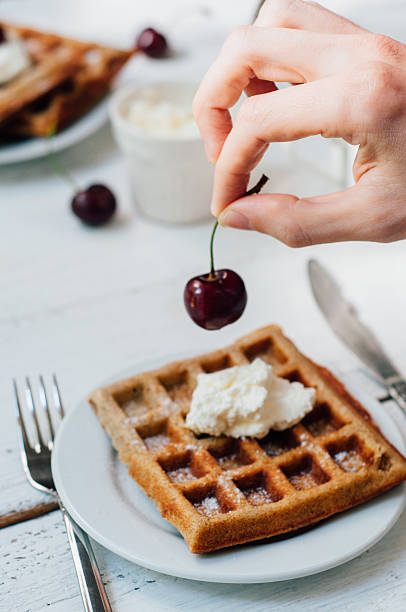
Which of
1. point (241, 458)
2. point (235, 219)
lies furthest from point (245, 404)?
point (235, 219)

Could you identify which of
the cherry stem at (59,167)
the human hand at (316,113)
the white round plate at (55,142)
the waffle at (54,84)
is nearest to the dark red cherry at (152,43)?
the waffle at (54,84)

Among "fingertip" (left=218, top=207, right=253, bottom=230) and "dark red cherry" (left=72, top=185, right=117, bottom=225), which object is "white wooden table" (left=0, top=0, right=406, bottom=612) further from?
"fingertip" (left=218, top=207, right=253, bottom=230)

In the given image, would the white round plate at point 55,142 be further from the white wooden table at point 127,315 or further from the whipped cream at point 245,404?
the whipped cream at point 245,404

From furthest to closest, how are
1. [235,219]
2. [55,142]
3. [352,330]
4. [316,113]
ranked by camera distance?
[55,142], [352,330], [235,219], [316,113]

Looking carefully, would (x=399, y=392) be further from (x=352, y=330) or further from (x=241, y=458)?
(x=241, y=458)

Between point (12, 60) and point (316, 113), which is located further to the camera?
point (12, 60)

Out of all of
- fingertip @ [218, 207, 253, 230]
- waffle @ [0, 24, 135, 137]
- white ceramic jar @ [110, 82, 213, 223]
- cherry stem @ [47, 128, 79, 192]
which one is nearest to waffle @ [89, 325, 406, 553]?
fingertip @ [218, 207, 253, 230]

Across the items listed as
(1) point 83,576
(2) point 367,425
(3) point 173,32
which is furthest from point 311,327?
(3) point 173,32
